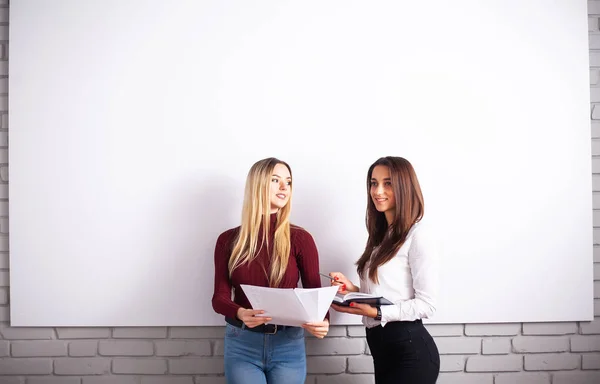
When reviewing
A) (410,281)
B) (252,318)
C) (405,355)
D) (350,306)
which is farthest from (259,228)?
(405,355)

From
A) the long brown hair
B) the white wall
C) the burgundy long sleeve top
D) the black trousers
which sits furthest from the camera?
the white wall

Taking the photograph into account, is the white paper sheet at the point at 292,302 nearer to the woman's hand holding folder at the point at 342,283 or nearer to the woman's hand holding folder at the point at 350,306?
the woman's hand holding folder at the point at 350,306

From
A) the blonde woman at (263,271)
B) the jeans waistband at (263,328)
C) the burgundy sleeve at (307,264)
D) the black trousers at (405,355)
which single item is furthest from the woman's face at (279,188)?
the black trousers at (405,355)

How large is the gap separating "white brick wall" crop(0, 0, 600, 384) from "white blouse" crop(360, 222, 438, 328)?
1.97 feet

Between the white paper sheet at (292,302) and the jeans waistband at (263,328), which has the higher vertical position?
the white paper sheet at (292,302)

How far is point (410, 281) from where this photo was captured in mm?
1637

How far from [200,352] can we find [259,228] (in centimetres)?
82

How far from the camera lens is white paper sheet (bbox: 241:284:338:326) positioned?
4.56ft

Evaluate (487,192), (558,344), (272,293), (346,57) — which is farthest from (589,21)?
(272,293)

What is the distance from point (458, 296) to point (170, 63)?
1.94 metres

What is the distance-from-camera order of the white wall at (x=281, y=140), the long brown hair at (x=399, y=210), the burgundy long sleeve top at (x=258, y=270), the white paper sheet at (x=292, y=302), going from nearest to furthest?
the white paper sheet at (x=292, y=302) → the long brown hair at (x=399, y=210) → the burgundy long sleeve top at (x=258, y=270) → the white wall at (x=281, y=140)

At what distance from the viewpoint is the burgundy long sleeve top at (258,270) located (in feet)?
5.70

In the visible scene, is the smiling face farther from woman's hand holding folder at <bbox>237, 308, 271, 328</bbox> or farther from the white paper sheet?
woman's hand holding folder at <bbox>237, 308, 271, 328</bbox>

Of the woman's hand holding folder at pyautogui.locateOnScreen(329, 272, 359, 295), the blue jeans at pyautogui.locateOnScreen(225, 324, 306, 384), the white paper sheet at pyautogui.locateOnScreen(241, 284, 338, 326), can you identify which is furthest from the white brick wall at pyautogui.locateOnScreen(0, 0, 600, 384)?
the white paper sheet at pyautogui.locateOnScreen(241, 284, 338, 326)
